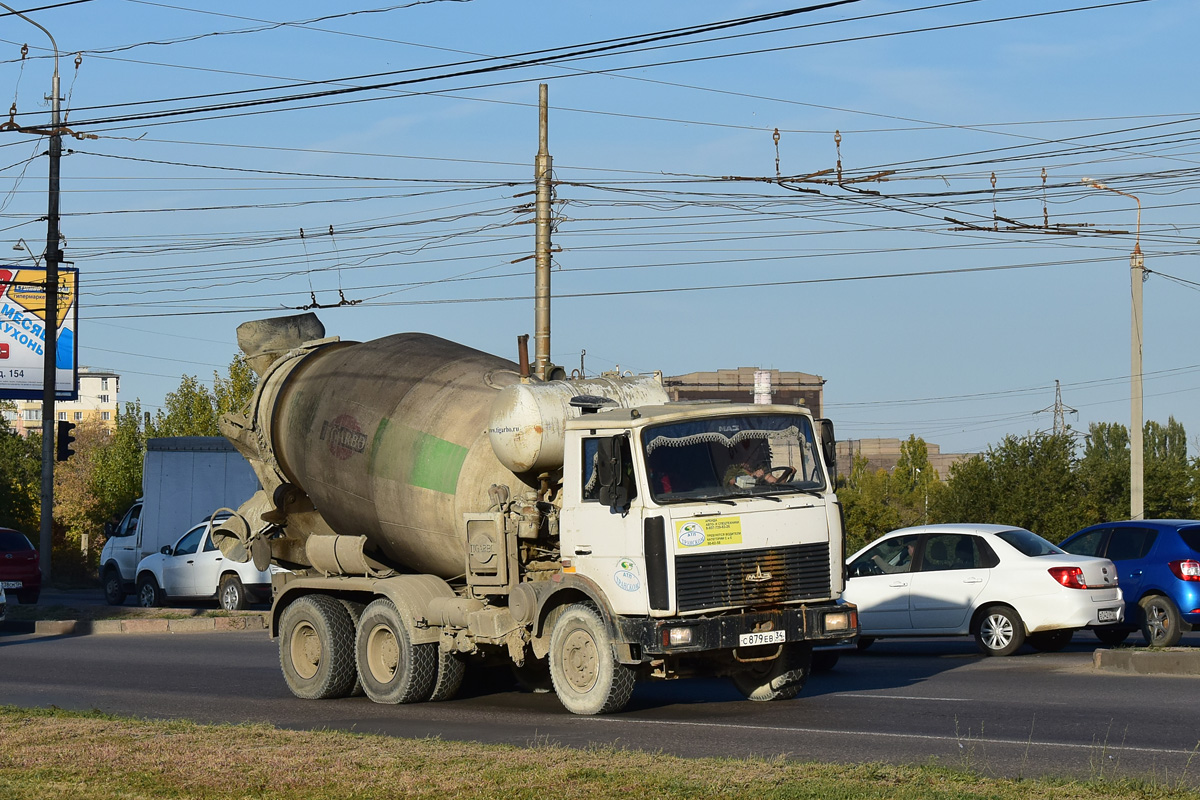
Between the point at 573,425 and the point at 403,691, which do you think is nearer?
the point at 573,425

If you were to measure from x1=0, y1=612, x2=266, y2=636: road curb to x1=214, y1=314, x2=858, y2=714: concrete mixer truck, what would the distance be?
29.5 feet

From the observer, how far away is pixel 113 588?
101ft

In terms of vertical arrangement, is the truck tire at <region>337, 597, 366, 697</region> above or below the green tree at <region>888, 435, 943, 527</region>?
below

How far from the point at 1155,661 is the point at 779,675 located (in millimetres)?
4100

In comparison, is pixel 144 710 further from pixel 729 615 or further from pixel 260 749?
pixel 729 615

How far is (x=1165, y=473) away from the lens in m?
32.7

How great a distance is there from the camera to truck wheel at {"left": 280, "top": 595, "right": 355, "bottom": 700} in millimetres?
13898

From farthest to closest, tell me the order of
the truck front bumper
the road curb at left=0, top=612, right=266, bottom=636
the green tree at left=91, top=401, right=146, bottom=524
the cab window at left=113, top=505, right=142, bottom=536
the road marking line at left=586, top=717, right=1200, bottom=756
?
the green tree at left=91, top=401, right=146, bottom=524
the cab window at left=113, top=505, right=142, bottom=536
the road curb at left=0, top=612, right=266, bottom=636
the truck front bumper
the road marking line at left=586, top=717, right=1200, bottom=756

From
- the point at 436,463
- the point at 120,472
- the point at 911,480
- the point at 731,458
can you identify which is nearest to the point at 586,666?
the point at 731,458

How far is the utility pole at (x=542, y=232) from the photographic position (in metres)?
25.2

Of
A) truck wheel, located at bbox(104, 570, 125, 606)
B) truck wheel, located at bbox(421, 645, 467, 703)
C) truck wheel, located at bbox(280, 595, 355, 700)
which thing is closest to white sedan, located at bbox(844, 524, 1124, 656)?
truck wheel, located at bbox(421, 645, 467, 703)

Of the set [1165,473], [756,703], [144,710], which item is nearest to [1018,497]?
[1165,473]

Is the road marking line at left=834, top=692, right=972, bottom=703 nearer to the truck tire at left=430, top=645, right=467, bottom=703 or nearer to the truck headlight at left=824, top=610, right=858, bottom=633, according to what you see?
the truck headlight at left=824, top=610, right=858, bottom=633

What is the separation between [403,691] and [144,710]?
228 cm
